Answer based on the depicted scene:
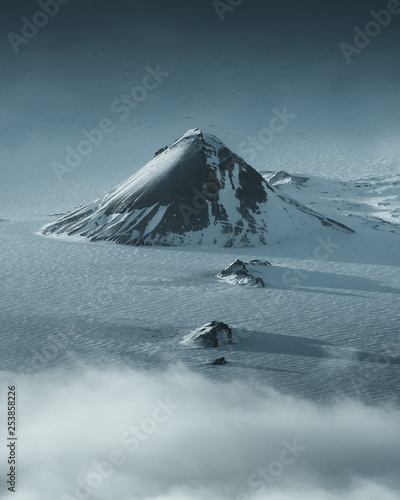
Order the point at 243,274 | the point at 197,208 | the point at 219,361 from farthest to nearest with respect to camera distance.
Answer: the point at 197,208 → the point at 243,274 → the point at 219,361

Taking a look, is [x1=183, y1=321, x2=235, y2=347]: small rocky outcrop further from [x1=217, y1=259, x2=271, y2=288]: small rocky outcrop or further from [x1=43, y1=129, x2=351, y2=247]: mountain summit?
[x1=43, y1=129, x2=351, y2=247]: mountain summit

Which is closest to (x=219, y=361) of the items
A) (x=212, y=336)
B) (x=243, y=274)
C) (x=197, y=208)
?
(x=212, y=336)

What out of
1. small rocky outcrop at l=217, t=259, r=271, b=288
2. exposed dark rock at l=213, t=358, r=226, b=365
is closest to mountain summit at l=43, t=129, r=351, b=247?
small rocky outcrop at l=217, t=259, r=271, b=288

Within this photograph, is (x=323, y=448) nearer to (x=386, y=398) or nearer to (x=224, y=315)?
(x=386, y=398)

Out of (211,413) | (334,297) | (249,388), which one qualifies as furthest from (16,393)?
(334,297)

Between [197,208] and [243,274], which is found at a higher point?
[197,208]

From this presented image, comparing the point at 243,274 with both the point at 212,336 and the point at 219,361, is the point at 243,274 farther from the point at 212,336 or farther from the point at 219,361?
the point at 219,361

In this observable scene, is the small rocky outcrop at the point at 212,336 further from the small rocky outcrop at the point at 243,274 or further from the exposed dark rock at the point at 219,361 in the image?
the small rocky outcrop at the point at 243,274

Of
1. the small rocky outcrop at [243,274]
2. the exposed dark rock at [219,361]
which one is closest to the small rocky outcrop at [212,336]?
the exposed dark rock at [219,361]
